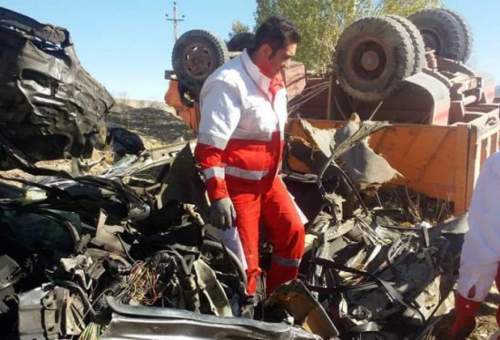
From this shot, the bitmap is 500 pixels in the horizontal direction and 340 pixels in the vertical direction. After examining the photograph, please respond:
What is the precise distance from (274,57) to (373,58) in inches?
109

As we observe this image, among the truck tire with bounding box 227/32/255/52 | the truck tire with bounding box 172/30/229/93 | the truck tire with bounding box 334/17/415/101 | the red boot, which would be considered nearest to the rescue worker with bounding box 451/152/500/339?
the red boot

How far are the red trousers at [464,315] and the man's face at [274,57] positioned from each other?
1585 millimetres

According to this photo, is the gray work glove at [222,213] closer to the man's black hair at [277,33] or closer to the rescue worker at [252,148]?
the rescue worker at [252,148]

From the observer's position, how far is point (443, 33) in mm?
7039

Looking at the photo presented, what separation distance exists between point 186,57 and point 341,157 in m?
3.77

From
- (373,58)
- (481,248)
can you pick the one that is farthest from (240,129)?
(373,58)

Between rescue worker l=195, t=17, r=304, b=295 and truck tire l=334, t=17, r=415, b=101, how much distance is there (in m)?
2.47

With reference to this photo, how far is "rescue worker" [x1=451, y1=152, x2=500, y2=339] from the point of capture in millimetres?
2443

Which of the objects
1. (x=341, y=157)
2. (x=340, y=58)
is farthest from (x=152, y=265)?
(x=340, y=58)

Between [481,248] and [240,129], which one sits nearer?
[481,248]

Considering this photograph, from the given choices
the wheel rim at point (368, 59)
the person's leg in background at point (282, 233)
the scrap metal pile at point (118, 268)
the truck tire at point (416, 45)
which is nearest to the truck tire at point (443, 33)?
the truck tire at point (416, 45)

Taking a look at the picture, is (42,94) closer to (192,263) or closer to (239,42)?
(192,263)

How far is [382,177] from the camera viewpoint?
11.6 ft

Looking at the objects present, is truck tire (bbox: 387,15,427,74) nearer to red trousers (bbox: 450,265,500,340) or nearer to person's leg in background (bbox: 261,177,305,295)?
person's leg in background (bbox: 261,177,305,295)
